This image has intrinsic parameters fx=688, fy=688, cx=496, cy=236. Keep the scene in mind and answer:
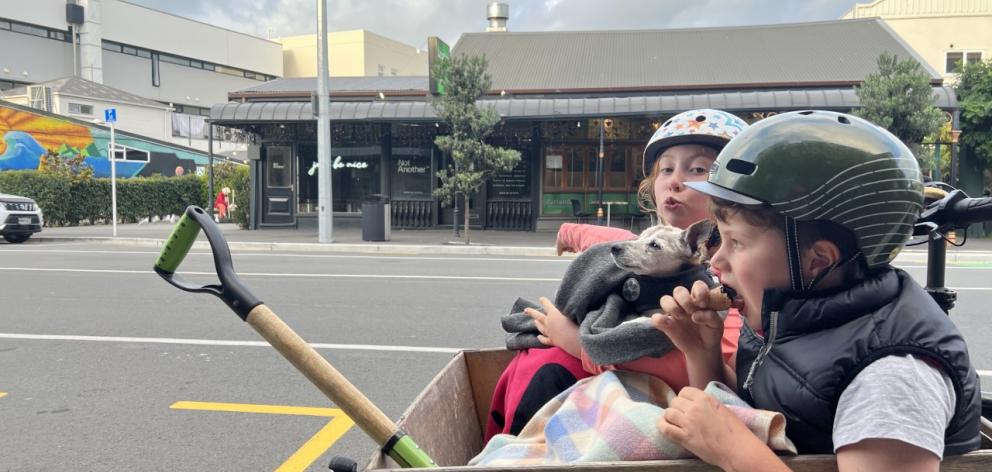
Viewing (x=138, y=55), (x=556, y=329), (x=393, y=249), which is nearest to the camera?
(x=556, y=329)

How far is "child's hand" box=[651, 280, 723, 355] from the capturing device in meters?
1.50

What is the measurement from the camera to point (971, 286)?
9.47 meters

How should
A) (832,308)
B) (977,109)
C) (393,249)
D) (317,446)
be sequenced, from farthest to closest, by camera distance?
(977,109), (393,249), (317,446), (832,308)

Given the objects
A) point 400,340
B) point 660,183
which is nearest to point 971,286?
point 400,340

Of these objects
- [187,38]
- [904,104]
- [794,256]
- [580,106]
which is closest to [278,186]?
[580,106]

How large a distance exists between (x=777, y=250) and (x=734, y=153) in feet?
0.74

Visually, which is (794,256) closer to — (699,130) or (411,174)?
(699,130)

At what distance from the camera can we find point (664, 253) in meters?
1.78

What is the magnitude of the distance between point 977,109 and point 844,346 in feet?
66.7

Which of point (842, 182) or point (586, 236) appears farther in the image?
point (586, 236)

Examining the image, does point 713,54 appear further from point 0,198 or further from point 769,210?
point 769,210

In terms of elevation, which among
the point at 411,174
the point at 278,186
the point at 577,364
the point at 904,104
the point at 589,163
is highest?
the point at 904,104

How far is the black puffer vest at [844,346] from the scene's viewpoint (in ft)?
4.18

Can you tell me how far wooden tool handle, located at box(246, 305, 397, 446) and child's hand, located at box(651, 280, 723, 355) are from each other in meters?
0.68
